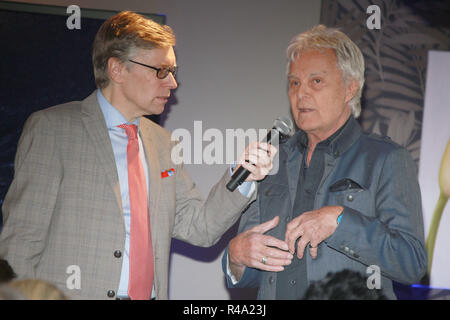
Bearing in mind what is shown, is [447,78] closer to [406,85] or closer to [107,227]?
[406,85]

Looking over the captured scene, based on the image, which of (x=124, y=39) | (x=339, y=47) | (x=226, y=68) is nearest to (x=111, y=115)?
(x=124, y=39)

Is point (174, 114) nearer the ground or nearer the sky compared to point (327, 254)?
nearer the sky

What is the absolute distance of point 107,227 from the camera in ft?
6.20

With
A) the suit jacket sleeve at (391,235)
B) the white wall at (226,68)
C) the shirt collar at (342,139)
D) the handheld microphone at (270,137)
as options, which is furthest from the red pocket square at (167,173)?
the white wall at (226,68)

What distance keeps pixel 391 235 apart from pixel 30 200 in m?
1.37

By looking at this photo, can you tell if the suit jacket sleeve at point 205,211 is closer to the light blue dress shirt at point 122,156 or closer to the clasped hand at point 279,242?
the clasped hand at point 279,242

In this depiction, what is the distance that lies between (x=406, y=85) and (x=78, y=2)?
2.23 metres

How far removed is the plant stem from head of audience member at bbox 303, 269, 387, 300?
57.6 inches

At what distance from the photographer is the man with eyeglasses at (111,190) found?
1.82 m

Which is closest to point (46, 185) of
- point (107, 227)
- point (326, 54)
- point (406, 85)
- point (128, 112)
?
point (107, 227)

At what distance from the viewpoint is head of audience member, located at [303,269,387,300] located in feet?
5.73

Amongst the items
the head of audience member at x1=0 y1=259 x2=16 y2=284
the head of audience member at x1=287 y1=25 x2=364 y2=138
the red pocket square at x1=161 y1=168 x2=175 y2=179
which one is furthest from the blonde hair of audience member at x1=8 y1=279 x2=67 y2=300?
the head of audience member at x1=287 y1=25 x2=364 y2=138

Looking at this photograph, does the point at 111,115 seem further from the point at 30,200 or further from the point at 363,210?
the point at 363,210
